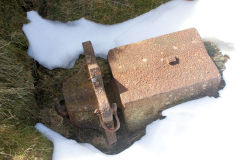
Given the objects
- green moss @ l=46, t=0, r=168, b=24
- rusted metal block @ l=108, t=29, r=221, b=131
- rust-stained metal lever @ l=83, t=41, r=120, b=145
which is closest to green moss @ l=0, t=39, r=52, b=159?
rust-stained metal lever @ l=83, t=41, r=120, b=145

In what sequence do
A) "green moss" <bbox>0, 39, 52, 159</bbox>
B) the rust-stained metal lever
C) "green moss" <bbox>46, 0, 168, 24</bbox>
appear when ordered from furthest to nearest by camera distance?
1. "green moss" <bbox>46, 0, 168, 24</bbox>
2. "green moss" <bbox>0, 39, 52, 159</bbox>
3. the rust-stained metal lever

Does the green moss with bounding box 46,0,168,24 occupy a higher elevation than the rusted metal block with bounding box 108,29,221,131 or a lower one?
higher

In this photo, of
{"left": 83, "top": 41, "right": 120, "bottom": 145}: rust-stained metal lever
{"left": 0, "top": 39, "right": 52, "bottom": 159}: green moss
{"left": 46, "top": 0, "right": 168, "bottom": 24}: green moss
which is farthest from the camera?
{"left": 46, "top": 0, "right": 168, "bottom": 24}: green moss

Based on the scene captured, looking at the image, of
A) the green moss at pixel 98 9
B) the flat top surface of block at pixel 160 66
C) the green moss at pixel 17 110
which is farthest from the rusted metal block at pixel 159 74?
the green moss at pixel 17 110

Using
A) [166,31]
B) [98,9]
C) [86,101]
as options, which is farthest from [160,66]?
[98,9]

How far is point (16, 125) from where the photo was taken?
2.67 metres

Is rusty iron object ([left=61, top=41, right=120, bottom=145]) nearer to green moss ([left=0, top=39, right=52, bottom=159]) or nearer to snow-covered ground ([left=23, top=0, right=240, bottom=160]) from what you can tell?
snow-covered ground ([left=23, top=0, right=240, bottom=160])

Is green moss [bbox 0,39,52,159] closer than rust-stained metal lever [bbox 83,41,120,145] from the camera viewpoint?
No

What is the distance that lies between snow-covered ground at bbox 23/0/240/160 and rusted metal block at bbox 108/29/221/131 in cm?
20

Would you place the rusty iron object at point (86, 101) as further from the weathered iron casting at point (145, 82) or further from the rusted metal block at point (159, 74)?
the rusted metal block at point (159, 74)

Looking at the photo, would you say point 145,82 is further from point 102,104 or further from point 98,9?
point 98,9

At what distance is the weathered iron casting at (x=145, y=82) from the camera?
2.55m

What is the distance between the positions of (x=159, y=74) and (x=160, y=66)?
0.35ft

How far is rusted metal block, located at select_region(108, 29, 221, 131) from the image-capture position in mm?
2576
